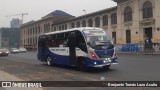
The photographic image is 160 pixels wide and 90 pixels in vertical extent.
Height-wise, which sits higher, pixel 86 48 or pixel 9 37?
pixel 9 37

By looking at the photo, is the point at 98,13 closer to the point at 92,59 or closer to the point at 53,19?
the point at 53,19

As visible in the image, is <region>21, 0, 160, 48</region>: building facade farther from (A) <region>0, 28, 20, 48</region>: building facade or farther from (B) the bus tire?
(A) <region>0, 28, 20, 48</region>: building facade

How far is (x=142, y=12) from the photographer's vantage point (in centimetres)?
5603

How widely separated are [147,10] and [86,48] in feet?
126

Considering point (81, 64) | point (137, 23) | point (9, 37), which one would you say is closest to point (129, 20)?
point (137, 23)

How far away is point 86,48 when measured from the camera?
61.8ft

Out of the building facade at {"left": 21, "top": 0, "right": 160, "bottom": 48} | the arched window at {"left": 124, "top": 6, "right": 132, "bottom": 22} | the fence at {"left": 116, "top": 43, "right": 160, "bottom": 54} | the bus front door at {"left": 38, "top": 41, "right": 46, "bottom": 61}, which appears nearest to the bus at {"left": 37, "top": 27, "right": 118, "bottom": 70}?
the bus front door at {"left": 38, "top": 41, "right": 46, "bottom": 61}

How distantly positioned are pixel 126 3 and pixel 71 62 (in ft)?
137

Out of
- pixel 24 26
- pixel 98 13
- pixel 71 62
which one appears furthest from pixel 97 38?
pixel 24 26

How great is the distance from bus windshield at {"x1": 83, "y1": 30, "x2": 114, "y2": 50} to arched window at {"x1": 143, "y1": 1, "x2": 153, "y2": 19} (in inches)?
1441

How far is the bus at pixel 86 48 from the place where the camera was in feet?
60.8

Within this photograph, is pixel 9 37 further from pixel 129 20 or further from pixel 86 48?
pixel 86 48

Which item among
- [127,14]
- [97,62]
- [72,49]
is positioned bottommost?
[97,62]

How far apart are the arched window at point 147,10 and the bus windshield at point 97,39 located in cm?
3660
